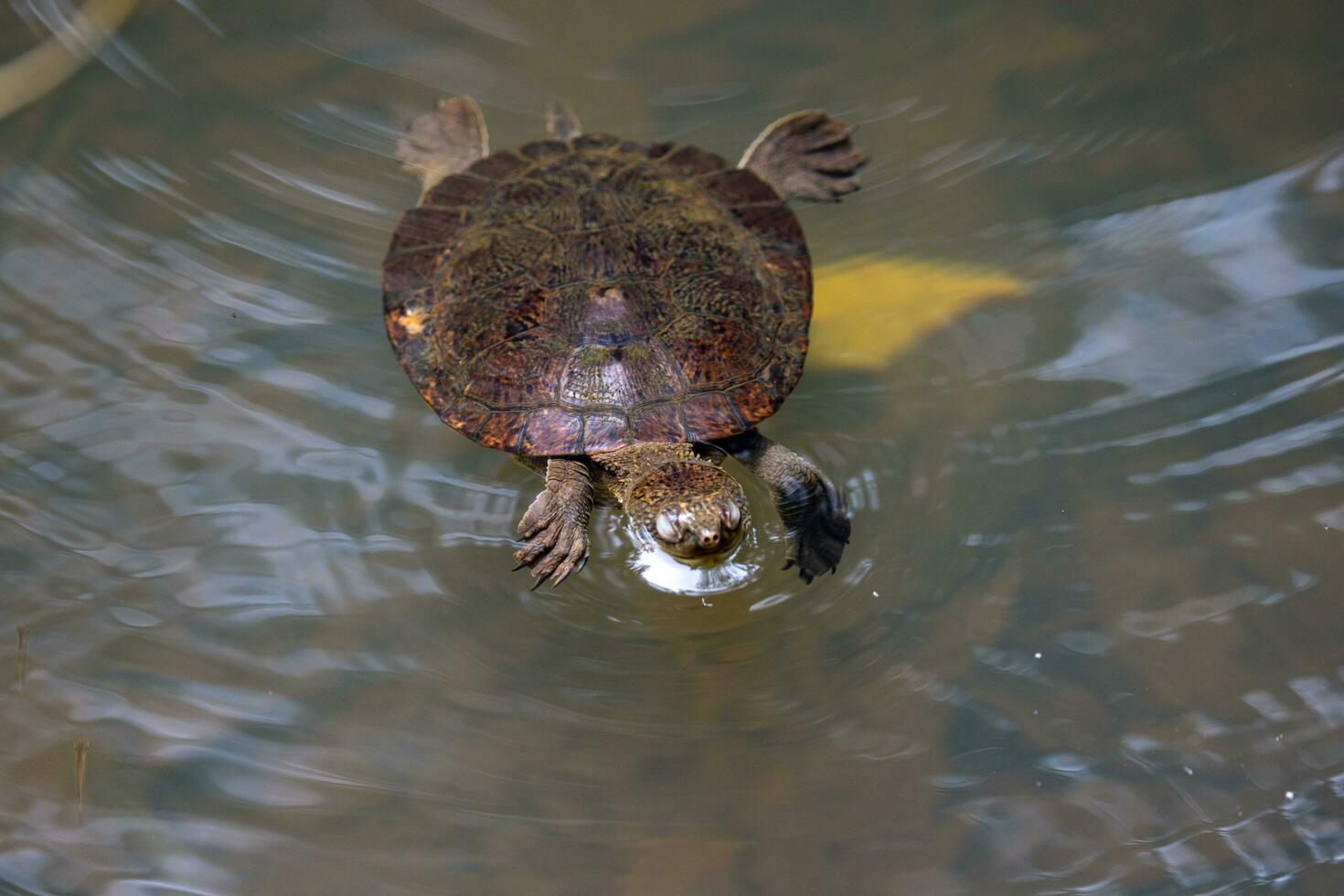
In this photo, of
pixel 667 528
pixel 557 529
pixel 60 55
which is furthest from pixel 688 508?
pixel 60 55

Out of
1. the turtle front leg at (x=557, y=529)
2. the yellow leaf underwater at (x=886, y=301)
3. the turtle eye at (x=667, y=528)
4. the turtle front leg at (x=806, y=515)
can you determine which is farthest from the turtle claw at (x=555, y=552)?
the yellow leaf underwater at (x=886, y=301)

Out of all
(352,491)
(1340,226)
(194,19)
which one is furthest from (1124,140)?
(194,19)

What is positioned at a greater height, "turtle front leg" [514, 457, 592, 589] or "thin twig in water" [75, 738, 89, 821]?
"turtle front leg" [514, 457, 592, 589]

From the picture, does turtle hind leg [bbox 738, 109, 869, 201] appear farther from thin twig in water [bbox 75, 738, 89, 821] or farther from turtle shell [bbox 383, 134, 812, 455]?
thin twig in water [bbox 75, 738, 89, 821]

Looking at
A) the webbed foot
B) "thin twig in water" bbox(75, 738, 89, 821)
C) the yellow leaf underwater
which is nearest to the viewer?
"thin twig in water" bbox(75, 738, 89, 821)

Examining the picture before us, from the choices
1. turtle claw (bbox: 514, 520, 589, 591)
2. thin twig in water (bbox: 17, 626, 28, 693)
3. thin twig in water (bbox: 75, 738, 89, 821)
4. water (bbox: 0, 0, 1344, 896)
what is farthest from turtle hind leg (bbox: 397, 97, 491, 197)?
thin twig in water (bbox: 75, 738, 89, 821)

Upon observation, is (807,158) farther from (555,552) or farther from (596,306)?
(555,552)
